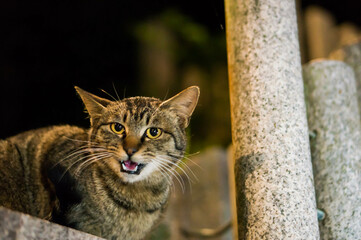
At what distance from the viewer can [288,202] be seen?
2.11 meters

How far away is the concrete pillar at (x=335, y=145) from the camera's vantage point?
2.43 meters

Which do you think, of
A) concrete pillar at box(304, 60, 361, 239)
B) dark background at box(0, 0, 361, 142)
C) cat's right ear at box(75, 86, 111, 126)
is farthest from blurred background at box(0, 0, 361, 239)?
concrete pillar at box(304, 60, 361, 239)

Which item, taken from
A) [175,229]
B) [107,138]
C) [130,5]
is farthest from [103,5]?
[107,138]

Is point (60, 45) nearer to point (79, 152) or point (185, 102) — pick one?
point (79, 152)

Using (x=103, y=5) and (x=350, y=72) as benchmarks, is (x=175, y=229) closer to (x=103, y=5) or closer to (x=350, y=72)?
(x=350, y=72)

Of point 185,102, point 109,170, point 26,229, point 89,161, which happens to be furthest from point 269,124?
point 26,229

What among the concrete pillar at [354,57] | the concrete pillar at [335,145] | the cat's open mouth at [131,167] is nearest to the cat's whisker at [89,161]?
the cat's open mouth at [131,167]

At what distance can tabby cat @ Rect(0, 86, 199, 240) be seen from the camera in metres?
A: 2.24

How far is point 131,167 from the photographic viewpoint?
2221 millimetres

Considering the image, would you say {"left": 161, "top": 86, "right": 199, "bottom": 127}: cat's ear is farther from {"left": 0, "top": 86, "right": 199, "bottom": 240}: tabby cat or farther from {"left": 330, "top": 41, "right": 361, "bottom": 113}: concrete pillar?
{"left": 330, "top": 41, "right": 361, "bottom": 113}: concrete pillar

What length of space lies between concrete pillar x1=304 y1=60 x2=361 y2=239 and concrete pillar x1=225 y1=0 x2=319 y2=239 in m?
0.33

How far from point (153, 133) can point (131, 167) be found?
23cm

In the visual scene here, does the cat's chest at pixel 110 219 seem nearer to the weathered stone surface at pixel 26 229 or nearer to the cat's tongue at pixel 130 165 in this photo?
the cat's tongue at pixel 130 165

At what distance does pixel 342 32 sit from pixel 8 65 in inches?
164
